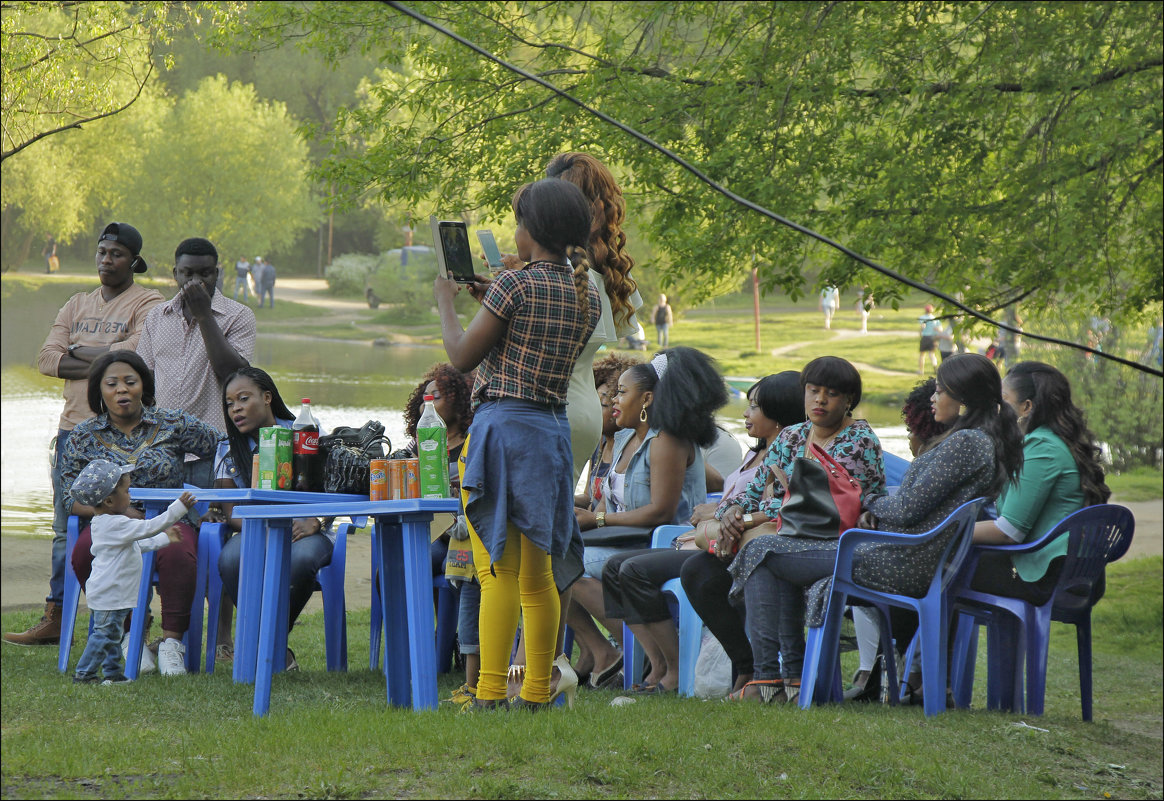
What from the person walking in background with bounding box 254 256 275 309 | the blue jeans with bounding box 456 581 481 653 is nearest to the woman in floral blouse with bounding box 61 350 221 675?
the blue jeans with bounding box 456 581 481 653

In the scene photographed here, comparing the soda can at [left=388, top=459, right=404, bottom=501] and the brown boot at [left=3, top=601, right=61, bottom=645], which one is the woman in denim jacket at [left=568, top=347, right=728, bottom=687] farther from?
the brown boot at [left=3, top=601, right=61, bottom=645]

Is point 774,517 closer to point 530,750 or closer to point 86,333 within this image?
point 530,750

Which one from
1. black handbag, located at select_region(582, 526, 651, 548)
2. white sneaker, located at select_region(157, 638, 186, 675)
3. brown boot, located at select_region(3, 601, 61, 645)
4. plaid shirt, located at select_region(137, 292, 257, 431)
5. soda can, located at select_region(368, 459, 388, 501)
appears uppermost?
plaid shirt, located at select_region(137, 292, 257, 431)

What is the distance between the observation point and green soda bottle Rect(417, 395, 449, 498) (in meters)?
4.36

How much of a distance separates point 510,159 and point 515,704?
19.1ft

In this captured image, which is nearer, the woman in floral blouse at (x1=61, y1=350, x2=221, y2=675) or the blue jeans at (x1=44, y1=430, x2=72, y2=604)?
the woman in floral blouse at (x1=61, y1=350, x2=221, y2=675)

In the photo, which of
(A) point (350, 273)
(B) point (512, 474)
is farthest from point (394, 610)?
(A) point (350, 273)

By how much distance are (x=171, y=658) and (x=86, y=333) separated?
1980 mm

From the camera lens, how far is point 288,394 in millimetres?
28469

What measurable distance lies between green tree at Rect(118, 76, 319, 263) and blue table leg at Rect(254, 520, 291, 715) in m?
34.2

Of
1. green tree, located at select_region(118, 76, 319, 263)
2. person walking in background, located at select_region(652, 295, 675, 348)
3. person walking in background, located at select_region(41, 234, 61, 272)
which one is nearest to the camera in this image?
A: person walking in background, located at select_region(652, 295, 675, 348)

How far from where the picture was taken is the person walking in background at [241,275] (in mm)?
40116

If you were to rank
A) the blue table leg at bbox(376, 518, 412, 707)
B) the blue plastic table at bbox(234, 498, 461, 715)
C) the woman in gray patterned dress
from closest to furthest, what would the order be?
1. the blue plastic table at bbox(234, 498, 461, 715)
2. the blue table leg at bbox(376, 518, 412, 707)
3. the woman in gray patterned dress

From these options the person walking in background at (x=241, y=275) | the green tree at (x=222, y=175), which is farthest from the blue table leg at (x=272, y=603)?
the person walking in background at (x=241, y=275)
